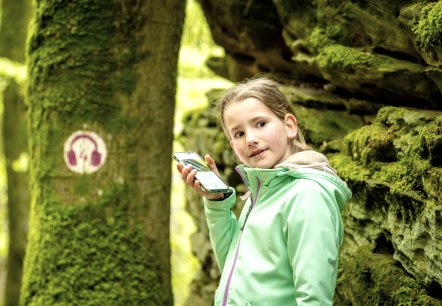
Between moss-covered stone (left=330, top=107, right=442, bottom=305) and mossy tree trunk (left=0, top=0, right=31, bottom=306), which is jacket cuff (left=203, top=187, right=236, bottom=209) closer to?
moss-covered stone (left=330, top=107, right=442, bottom=305)

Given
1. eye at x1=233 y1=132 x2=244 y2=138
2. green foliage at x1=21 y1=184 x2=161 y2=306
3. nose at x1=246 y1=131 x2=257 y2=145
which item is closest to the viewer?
nose at x1=246 y1=131 x2=257 y2=145

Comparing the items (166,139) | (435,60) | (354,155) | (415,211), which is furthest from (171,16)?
(415,211)

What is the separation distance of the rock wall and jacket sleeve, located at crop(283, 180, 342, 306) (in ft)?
2.32

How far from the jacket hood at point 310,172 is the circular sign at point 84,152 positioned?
1.91 m

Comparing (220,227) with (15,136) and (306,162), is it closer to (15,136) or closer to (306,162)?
(306,162)

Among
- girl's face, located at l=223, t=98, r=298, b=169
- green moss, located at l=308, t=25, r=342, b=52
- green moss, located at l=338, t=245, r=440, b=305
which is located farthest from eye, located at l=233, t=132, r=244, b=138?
green moss, located at l=308, t=25, r=342, b=52

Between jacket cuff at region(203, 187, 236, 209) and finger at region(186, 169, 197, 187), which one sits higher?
finger at region(186, 169, 197, 187)

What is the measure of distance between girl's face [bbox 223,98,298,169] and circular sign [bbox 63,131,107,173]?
1.74m

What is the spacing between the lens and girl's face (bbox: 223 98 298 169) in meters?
2.84

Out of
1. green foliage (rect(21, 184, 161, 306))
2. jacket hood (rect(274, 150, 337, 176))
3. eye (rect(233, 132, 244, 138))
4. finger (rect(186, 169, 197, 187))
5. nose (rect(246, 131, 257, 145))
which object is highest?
eye (rect(233, 132, 244, 138))

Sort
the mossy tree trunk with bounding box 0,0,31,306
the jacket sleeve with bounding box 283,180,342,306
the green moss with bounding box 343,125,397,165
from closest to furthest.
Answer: the jacket sleeve with bounding box 283,180,342,306 → the green moss with bounding box 343,125,397,165 → the mossy tree trunk with bounding box 0,0,31,306

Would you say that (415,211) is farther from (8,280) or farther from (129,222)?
(8,280)

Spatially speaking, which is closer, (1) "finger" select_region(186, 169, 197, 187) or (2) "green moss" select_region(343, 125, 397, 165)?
(1) "finger" select_region(186, 169, 197, 187)

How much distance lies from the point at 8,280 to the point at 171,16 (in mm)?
6468
